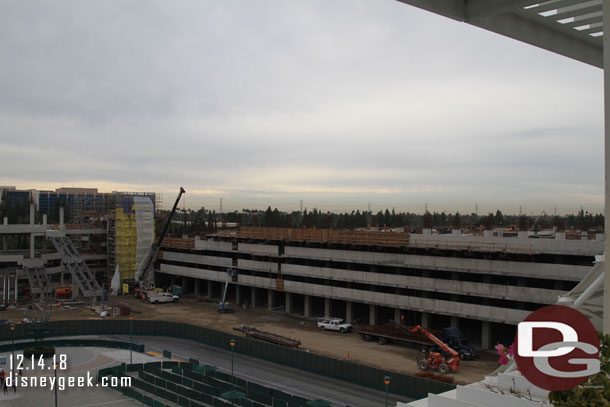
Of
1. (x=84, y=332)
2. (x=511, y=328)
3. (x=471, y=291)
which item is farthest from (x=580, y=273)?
(x=84, y=332)

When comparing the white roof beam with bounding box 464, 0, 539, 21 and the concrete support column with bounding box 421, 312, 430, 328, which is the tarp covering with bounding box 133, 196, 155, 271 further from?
the white roof beam with bounding box 464, 0, 539, 21

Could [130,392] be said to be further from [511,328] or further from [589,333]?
[511,328]

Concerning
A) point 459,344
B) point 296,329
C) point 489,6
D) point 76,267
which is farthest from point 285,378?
point 76,267

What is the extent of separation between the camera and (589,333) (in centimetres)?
769

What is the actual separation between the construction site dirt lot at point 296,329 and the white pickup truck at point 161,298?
1.03 meters

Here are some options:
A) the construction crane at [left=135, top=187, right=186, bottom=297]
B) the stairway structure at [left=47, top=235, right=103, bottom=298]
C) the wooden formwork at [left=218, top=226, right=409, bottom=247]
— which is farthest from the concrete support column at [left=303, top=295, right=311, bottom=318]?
the construction crane at [left=135, top=187, right=186, bottom=297]

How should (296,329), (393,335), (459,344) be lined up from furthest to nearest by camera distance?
(296,329) < (393,335) < (459,344)

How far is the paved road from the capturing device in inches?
1288

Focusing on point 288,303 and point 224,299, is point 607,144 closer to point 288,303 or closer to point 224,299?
point 288,303

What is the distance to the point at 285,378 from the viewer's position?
37375 millimetres

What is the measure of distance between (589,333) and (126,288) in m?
79.2

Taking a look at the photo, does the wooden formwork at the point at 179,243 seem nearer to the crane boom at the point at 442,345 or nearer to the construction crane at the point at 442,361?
the crane boom at the point at 442,345

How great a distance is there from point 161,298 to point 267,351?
34827 mm

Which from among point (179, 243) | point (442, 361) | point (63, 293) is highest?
point (179, 243)
